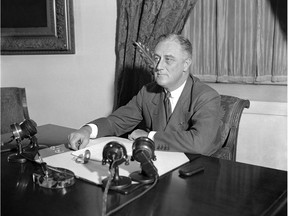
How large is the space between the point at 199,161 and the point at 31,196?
30.0 inches

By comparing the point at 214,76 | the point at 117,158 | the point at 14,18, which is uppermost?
the point at 14,18

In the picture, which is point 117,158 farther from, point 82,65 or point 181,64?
point 82,65

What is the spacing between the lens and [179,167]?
5.16ft

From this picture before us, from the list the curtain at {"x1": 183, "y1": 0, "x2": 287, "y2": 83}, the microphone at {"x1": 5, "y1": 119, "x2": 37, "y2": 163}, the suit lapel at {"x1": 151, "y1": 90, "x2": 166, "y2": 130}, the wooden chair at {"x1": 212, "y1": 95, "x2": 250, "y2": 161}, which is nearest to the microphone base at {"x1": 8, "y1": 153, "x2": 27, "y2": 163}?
the microphone at {"x1": 5, "y1": 119, "x2": 37, "y2": 163}

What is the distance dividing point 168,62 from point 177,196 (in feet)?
3.97

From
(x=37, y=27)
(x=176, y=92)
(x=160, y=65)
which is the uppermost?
(x=37, y=27)

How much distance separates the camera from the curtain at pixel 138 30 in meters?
2.96

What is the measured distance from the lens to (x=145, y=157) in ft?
4.40

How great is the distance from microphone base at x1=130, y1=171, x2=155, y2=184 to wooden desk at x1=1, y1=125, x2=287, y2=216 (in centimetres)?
4

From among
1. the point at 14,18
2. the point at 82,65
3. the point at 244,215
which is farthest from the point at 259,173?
the point at 14,18

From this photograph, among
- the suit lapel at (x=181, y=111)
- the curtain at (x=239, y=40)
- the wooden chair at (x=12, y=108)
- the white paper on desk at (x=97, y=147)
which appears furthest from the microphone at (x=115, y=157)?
the wooden chair at (x=12, y=108)

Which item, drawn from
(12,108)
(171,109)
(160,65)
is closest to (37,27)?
(12,108)

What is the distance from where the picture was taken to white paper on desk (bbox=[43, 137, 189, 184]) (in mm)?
1475

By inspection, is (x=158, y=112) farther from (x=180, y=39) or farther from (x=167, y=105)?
(x=180, y=39)
